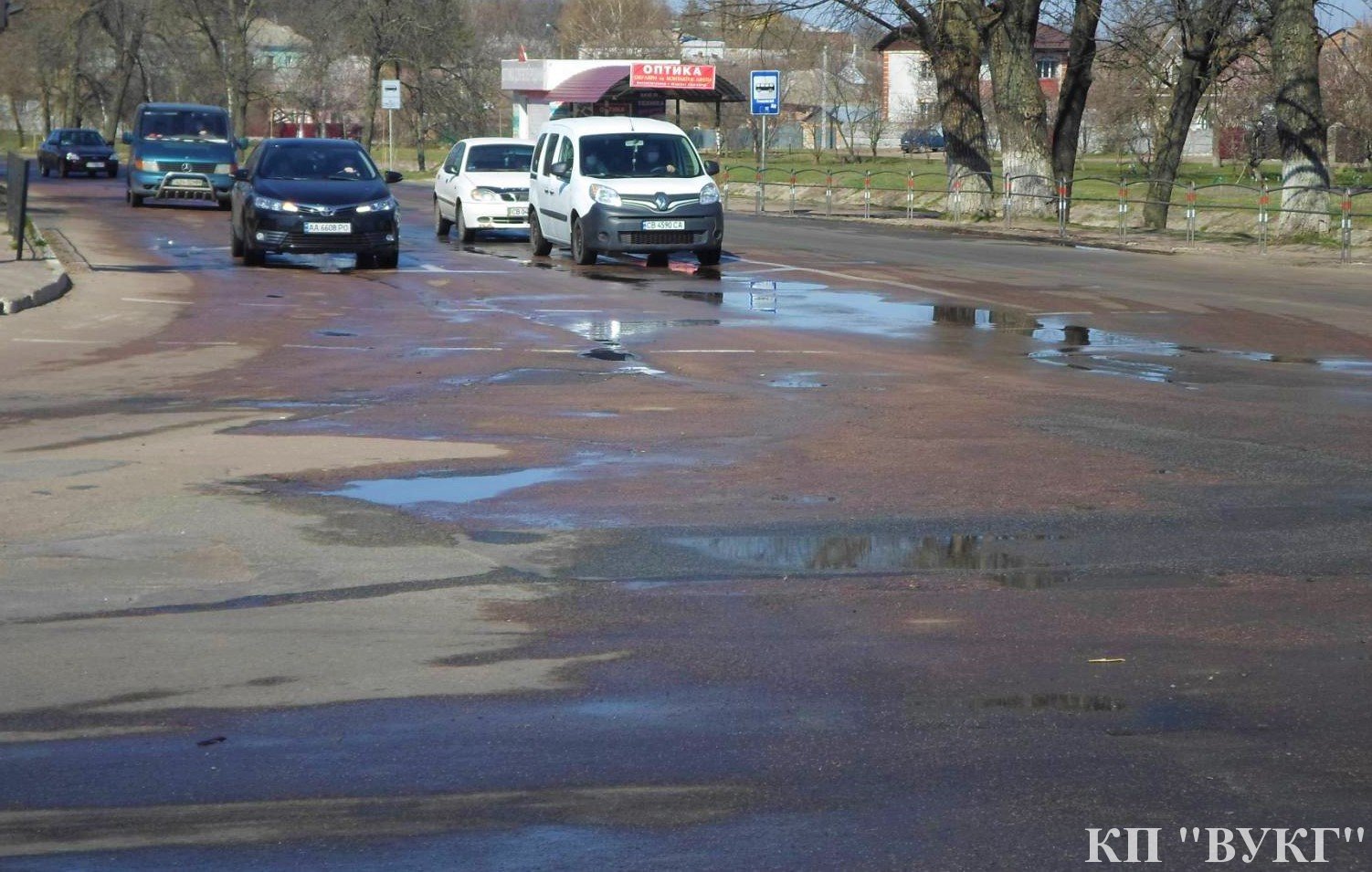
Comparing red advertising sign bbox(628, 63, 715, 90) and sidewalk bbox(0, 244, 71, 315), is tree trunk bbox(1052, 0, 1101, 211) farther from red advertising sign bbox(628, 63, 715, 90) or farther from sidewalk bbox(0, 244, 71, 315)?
sidewalk bbox(0, 244, 71, 315)

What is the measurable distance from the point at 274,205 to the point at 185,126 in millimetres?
16981

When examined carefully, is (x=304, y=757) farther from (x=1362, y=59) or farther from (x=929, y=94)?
(x=929, y=94)

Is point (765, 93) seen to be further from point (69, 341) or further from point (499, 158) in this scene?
point (69, 341)

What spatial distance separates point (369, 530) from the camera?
26.3 ft

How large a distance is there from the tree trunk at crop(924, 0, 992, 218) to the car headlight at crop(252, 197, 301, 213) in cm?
1902

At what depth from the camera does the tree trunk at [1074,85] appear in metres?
39.6

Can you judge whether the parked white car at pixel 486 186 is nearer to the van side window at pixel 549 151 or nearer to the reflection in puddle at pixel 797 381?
the van side window at pixel 549 151

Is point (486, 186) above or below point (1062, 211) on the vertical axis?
above

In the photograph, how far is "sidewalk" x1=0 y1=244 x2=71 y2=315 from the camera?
1792cm

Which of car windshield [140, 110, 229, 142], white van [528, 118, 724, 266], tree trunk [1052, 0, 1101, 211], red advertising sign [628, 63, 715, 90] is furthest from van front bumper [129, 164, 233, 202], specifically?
red advertising sign [628, 63, 715, 90]

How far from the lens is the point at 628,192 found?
24.3 metres

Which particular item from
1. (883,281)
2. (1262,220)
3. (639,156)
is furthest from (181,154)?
(1262,220)

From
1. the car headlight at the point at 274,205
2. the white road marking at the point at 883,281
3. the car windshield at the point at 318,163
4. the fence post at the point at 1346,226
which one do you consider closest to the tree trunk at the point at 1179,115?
the fence post at the point at 1346,226

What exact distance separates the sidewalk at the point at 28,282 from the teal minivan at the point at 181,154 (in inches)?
593
